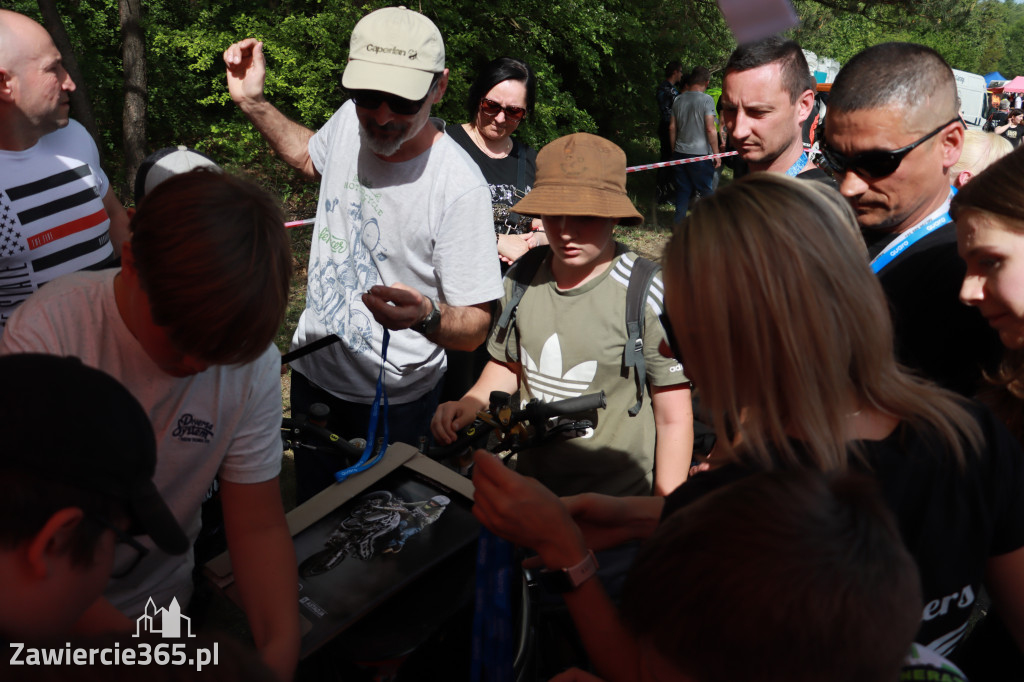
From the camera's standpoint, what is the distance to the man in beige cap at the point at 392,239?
2.35 m

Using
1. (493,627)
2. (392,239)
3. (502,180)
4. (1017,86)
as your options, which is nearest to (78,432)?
(493,627)

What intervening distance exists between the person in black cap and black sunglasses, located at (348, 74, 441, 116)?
4.90 ft

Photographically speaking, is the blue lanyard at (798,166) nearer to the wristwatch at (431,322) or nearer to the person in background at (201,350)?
the wristwatch at (431,322)

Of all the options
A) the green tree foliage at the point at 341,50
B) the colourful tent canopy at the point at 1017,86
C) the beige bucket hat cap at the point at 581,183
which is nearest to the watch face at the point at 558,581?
the beige bucket hat cap at the point at 581,183

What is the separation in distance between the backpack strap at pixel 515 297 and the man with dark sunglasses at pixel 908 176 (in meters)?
1.04

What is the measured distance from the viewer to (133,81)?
25.5ft

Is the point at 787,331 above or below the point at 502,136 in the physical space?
above

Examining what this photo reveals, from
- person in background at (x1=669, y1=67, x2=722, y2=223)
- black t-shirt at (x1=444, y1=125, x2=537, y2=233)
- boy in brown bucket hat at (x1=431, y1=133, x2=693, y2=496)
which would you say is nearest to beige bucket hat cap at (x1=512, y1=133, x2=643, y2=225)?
boy in brown bucket hat at (x1=431, y1=133, x2=693, y2=496)

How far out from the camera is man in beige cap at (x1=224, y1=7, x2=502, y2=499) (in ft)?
7.72

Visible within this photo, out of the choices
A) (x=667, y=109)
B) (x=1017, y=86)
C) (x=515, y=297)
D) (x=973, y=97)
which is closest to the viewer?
(x=515, y=297)

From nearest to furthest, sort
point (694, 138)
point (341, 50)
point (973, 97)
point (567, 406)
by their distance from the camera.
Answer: point (567, 406), point (341, 50), point (694, 138), point (973, 97)

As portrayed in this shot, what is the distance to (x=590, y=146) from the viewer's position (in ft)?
8.28

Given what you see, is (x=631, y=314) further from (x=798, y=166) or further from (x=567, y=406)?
(x=798, y=166)

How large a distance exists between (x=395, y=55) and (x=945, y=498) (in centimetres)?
200
